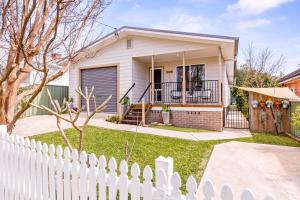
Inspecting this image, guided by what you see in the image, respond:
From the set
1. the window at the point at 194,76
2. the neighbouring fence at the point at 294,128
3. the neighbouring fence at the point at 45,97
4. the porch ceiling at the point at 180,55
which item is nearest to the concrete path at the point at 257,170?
the neighbouring fence at the point at 294,128

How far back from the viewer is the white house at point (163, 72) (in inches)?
416

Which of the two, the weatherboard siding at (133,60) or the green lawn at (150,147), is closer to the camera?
the green lawn at (150,147)

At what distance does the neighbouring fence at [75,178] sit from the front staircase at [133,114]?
7.51 meters

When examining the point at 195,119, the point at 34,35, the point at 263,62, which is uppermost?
the point at 263,62

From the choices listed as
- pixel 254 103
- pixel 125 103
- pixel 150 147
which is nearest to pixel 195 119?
pixel 254 103

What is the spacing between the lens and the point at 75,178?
237cm

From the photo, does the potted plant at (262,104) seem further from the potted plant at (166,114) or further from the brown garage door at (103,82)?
the brown garage door at (103,82)

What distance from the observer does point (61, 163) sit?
2.53 m

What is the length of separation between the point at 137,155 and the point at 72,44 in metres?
3.05

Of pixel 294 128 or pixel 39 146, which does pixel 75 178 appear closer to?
pixel 39 146

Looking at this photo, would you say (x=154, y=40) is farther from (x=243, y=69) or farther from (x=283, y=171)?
(x=243, y=69)

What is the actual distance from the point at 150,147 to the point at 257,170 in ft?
9.25

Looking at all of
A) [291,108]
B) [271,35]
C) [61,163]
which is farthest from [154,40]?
[271,35]

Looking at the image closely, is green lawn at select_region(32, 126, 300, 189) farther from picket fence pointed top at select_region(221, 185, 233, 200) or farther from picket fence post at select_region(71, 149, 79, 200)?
picket fence pointed top at select_region(221, 185, 233, 200)
